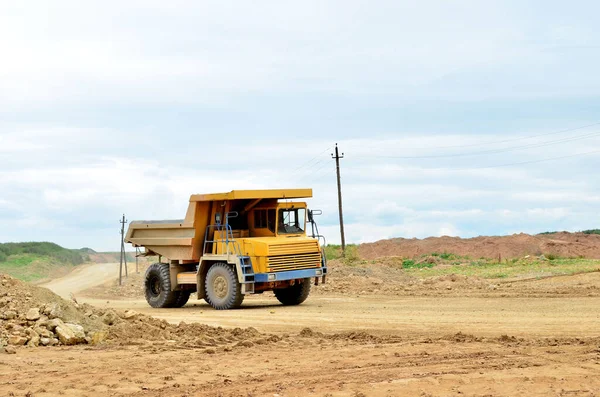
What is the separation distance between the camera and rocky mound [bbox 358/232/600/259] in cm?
6669

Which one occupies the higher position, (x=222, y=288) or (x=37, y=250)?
(x=37, y=250)

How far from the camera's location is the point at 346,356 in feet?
42.6

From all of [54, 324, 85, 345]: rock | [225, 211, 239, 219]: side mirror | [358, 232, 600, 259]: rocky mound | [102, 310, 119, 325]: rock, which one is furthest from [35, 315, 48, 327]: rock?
[358, 232, 600, 259]: rocky mound

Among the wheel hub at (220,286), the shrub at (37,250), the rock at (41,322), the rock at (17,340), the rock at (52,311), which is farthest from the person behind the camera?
the shrub at (37,250)

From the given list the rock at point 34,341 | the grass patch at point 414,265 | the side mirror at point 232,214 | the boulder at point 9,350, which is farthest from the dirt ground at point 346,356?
the grass patch at point 414,265

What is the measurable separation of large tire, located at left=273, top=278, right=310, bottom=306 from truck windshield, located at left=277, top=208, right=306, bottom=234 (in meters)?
1.50

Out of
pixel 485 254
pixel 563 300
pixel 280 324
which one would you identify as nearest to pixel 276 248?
pixel 280 324

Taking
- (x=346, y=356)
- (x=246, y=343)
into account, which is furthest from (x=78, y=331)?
(x=346, y=356)

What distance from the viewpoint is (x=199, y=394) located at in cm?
1039

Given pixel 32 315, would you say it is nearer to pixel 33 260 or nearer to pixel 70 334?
pixel 70 334

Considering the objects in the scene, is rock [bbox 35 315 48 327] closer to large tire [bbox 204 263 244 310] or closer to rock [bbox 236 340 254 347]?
rock [bbox 236 340 254 347]

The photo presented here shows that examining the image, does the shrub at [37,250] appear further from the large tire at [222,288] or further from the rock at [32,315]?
the rock at [32,315]

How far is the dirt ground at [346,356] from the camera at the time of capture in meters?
10.6

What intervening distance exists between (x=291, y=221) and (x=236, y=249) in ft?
6.75
